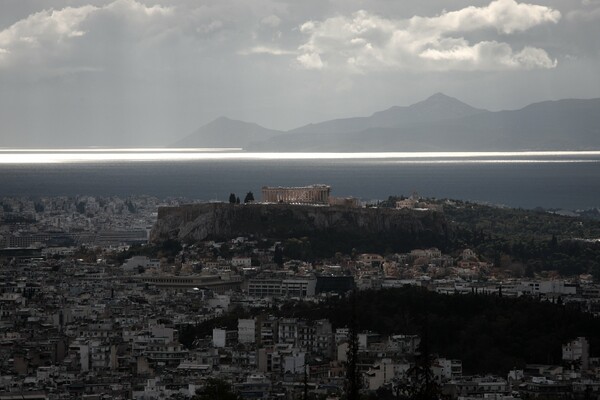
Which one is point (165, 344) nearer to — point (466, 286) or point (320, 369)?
point (320, 369)

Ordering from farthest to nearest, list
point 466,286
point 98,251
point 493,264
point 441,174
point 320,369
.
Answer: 1. point 441,174
2. point 98,251
3. point 493,264
4. point 466,286
5. point 320,369

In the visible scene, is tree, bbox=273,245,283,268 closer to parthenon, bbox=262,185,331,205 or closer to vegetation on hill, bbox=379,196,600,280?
vegetation on hill, bbox=379,196,600,280

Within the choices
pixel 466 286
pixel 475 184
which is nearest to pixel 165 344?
pixel 466 286

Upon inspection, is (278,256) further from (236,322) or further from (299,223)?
(236,322)

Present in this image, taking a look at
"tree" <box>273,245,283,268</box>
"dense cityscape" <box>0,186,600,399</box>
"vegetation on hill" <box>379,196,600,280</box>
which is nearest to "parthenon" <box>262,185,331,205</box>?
"dense cityscape" <box>0,186,600,399</box>

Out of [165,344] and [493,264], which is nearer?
[165,344]
